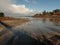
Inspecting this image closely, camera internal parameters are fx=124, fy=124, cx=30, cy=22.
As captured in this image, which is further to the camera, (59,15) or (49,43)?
(59,15)

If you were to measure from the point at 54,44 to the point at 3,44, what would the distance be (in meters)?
6.51

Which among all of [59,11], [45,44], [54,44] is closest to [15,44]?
[45,44]

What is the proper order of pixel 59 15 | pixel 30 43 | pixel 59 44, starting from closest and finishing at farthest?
pixel 59 44 → pixel 30 43 → pixel 59 15

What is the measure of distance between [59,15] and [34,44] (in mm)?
178036

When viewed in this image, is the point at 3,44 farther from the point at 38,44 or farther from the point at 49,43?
the point at 49,43

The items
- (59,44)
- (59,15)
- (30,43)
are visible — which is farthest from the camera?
(59,15)

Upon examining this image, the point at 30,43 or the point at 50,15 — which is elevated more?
the point at 30,43

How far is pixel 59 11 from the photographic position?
655ft

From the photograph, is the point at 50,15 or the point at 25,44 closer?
the point at 25,44

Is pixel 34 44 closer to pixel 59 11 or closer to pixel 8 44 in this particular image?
pixel 8 44

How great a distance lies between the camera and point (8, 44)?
1605cm

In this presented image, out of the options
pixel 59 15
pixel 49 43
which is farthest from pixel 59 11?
pixel 49 43

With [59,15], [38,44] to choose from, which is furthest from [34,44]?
[59,15]

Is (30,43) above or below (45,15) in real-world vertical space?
above
